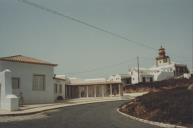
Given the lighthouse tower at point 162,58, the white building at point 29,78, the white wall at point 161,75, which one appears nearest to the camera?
the white building at point 29,78

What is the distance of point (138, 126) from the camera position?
48.4 ft

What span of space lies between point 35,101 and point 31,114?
9956 mm

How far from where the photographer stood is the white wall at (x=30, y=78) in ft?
98.6

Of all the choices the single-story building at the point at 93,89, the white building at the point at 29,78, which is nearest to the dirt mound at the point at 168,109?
the white building at the point at 29,78

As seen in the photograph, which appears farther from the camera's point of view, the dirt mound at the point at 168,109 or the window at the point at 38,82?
the window at the point at 38,82

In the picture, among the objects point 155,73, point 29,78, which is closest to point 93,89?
point 29,78

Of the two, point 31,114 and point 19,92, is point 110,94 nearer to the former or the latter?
point 19,92

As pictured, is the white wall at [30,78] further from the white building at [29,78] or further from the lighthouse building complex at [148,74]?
the lighthouse building complex at [148,74]

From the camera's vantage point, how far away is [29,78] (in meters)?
31.1

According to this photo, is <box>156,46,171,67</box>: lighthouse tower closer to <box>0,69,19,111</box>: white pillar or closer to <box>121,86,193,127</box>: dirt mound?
<box>121,86,193,127</box>: dirt mound

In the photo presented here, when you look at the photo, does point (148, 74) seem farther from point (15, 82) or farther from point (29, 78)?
point (15, 82)

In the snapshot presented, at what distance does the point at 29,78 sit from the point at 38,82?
1.40m

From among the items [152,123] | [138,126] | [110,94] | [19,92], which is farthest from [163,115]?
[110,94]

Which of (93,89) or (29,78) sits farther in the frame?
(93,89)
